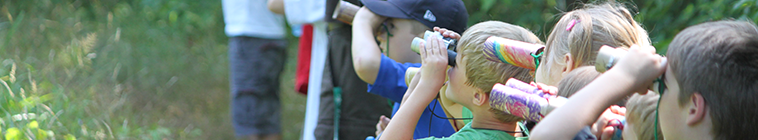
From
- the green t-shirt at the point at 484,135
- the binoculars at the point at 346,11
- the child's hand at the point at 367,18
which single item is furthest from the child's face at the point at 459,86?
the binoculars at the point at 346,11

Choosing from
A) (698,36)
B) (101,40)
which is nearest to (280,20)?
(101,40)

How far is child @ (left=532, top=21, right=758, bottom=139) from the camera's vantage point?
3.15 ft

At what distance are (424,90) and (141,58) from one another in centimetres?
452

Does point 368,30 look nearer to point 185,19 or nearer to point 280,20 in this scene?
point 280,20

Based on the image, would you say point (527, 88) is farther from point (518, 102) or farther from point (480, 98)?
point (480, 98)

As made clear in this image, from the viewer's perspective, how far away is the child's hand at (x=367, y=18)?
234 centimetres

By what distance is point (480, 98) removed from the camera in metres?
1.57

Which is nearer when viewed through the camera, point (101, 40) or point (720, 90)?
point (720, 90)

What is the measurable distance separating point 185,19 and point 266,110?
176cm

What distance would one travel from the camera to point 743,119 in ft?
3.27

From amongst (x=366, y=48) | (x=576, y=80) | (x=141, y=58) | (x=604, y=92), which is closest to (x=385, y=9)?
(x=366, y=48)

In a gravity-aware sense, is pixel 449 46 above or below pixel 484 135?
above

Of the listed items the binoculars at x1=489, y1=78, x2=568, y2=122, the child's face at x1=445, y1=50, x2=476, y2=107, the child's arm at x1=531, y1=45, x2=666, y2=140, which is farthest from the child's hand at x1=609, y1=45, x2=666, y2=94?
the child's face at x1=445, y1=50, x2=476, y2=107

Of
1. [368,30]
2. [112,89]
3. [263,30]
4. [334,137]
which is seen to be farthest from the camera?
[112,89]
